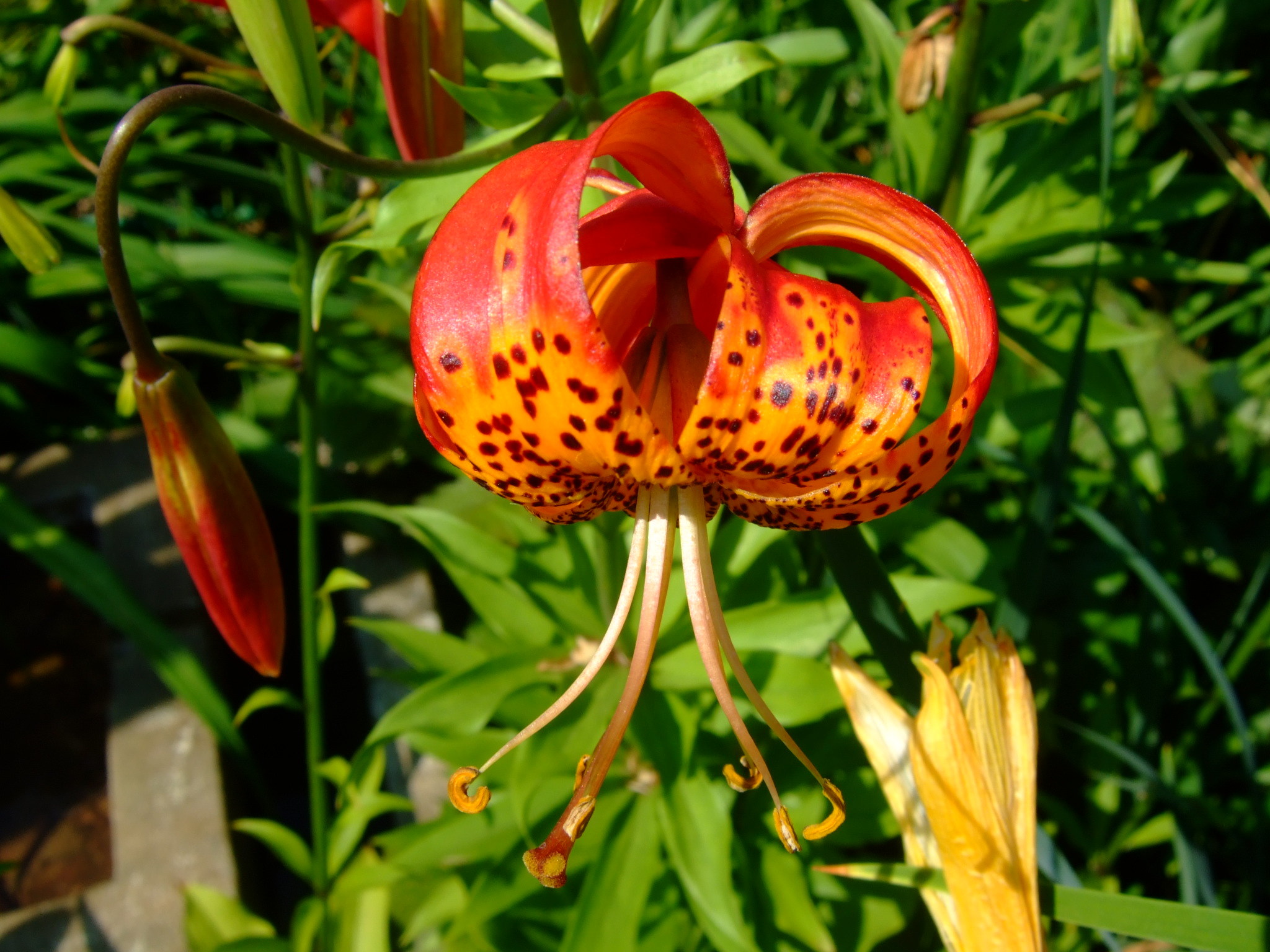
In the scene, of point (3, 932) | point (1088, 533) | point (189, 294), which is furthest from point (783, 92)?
point (3, 932)

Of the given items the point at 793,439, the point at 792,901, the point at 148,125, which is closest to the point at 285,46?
the point at 148,125

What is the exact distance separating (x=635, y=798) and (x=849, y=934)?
0.32 m

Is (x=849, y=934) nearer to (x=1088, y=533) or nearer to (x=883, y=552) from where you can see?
(x=883, y=552)

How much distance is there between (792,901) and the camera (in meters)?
1.07

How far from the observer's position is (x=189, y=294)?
180 cm

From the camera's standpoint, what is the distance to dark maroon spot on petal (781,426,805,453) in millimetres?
492

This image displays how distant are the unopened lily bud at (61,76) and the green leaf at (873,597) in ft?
2.53

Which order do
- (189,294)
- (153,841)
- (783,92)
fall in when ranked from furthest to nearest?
1. (783,92)
2. (189,294)
3. (153,841)

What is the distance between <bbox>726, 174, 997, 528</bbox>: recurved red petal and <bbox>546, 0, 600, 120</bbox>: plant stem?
296 millimetres

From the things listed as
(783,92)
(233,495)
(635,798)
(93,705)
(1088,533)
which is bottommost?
(93,705)

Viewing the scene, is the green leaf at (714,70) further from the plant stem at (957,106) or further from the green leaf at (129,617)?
the green leaf at (129,617)

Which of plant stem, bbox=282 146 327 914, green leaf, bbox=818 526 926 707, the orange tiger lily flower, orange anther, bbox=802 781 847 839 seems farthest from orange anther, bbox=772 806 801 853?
plant stem, bbox=282 146 327 914

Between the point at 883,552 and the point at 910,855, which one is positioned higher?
the point at 910,855

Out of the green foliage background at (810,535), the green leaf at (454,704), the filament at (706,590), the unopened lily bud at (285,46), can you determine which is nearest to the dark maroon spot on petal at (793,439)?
the filament at (706,590)
